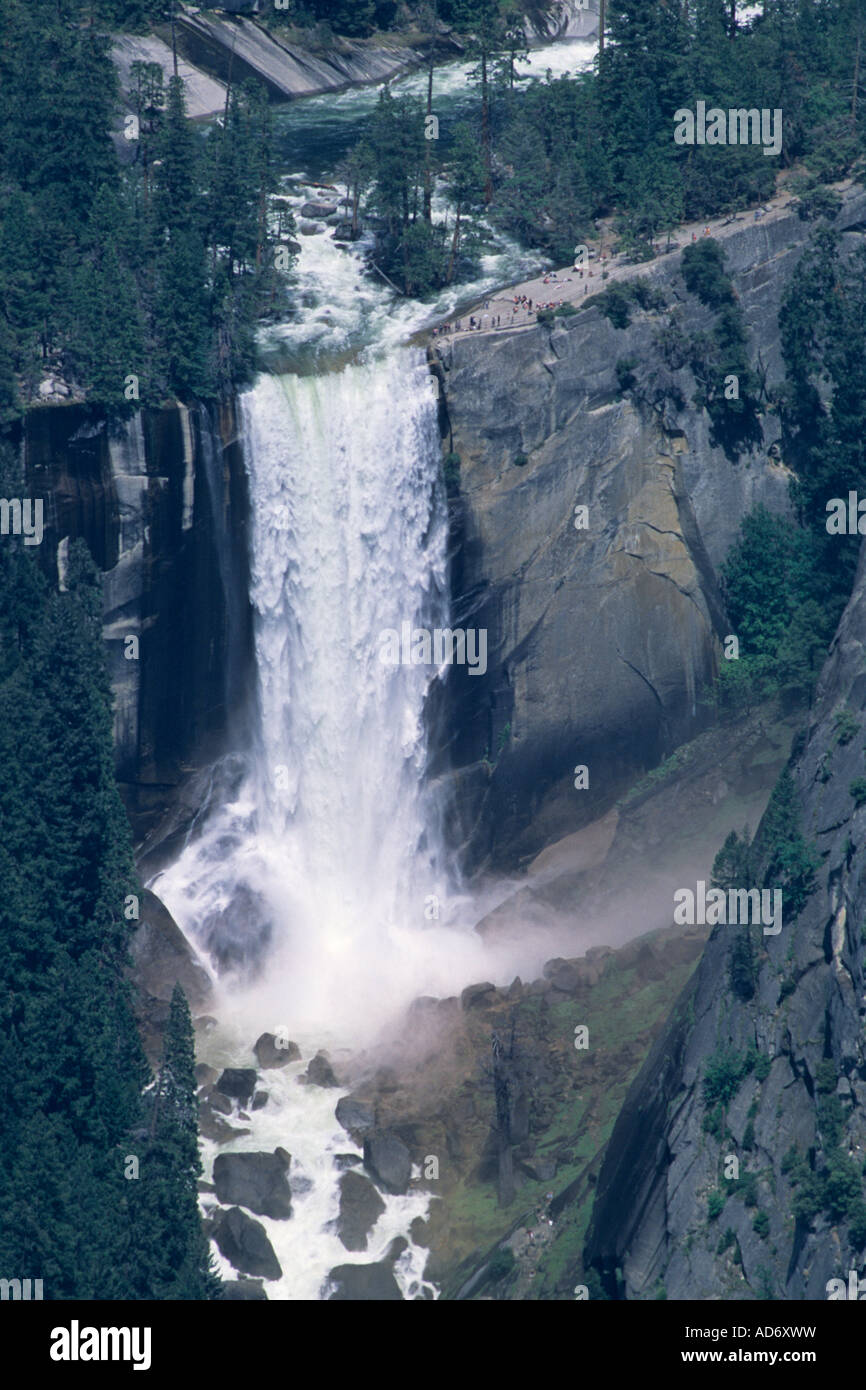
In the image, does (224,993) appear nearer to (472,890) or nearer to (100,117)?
(472,890)

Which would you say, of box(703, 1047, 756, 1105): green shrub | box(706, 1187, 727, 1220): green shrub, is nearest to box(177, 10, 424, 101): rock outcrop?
box(703, 1047, 756, 1105): green shrub

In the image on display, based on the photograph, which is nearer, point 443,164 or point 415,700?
point 415,700

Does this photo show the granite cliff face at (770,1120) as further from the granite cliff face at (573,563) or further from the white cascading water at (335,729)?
the granite cliff face at (573,563)

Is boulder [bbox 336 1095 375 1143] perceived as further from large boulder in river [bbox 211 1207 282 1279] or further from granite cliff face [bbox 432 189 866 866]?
granite cliff face [bbox 432 189 866 866]

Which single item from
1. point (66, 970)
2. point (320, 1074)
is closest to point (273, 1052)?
point (320, 1074)

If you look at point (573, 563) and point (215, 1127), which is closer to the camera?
point (215, 1127)

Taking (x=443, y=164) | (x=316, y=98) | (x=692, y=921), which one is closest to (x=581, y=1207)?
(x=692, y=921)

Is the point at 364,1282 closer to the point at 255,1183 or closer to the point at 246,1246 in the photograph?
the point at 246,1246
